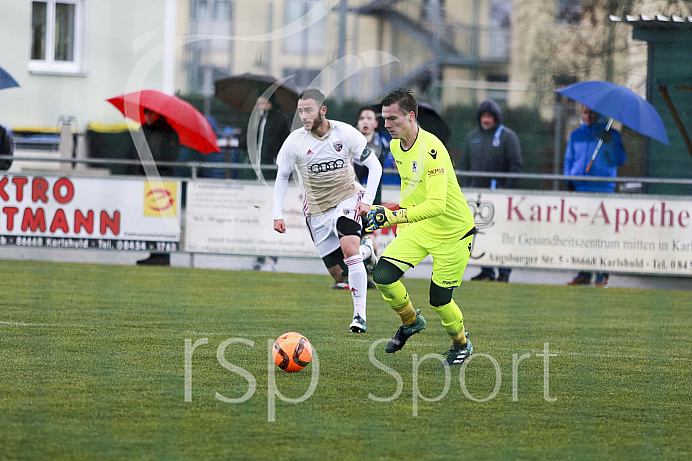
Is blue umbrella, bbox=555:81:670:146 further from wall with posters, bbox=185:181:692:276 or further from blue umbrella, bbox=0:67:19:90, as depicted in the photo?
blue umbrella, bbox=0:67:19:90

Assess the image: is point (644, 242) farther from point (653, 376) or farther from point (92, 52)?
point (92, 52)

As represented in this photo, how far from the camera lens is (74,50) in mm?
22625

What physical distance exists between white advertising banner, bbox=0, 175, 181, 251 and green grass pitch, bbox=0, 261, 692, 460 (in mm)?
3021

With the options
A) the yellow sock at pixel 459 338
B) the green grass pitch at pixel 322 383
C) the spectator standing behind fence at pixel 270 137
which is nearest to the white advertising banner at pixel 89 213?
the spectator standing behind fence at pixel 270 137

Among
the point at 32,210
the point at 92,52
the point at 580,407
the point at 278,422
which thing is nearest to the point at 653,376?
the point at 580,407

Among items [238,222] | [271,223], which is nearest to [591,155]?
[271,223]

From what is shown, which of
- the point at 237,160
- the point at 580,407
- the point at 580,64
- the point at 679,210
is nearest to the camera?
the point at 580,407

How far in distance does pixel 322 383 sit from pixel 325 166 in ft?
11.1

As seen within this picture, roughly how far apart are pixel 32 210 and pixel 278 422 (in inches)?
390

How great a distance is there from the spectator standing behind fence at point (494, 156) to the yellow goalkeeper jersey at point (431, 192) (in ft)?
22.0

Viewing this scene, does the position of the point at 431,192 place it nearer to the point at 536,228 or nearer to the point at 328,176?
the point at 328,176

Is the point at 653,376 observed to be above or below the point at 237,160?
below

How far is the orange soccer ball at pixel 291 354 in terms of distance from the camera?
666 cm

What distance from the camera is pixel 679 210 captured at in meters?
13.5
